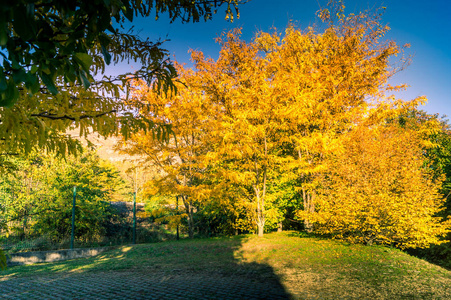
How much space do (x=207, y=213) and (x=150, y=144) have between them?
20.4 ft

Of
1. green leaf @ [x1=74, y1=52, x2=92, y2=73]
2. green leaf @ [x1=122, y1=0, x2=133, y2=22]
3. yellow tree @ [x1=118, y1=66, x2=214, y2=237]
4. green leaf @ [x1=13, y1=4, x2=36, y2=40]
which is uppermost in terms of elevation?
yellow tree @ [x1=118, y1=66, x2=214, y2=237]

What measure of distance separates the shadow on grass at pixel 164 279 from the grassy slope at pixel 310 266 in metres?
0.04

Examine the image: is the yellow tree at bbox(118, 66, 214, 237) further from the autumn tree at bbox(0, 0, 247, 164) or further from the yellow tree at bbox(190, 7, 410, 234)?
the autumn tree at bbox(0, 0, 247, 164)

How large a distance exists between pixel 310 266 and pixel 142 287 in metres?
4.38

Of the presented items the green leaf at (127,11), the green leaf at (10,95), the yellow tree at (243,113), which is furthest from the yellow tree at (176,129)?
the green leaf at (10,95)

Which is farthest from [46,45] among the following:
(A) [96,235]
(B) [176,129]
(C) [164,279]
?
(A) [96,235]

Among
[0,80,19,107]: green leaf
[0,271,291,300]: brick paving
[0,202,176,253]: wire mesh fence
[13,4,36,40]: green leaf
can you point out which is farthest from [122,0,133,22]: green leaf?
[0,202,176,253]: wire mesh fence

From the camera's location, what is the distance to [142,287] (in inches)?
228

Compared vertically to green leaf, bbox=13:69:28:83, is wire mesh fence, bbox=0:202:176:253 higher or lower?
lower

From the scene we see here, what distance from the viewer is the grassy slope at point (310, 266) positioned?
17.4 ft

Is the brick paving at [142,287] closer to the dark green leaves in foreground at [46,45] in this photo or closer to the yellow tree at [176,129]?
the dark green leaves in foreground at [46,45]

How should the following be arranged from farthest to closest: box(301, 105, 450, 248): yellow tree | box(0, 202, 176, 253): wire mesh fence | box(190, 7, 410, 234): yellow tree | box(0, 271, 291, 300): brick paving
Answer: box(0, 202, 176, 253): wire mesh fence < box(190, 7, 410, 234): yellow tree < box(301, 105, 450, 248): yellow tree < box(0, 271, 291, 300): brick paving

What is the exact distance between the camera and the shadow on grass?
17.4 feet

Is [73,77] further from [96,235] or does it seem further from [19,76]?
[96,235]
